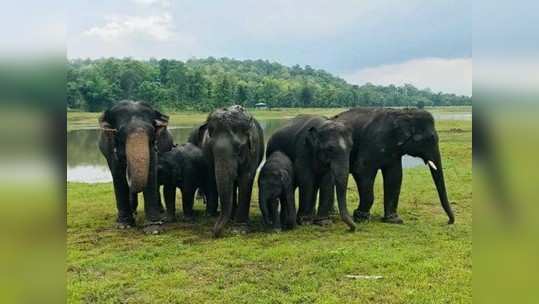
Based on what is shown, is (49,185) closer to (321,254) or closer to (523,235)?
(523,235)

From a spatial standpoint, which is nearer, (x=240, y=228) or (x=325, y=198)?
(x=240, y=228)

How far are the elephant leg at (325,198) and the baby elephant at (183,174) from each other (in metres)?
1.90

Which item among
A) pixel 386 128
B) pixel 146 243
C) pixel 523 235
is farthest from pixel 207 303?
pixel 386 128

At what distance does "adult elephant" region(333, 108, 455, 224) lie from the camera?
332 inches

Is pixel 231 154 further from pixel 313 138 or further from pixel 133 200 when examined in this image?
pixel 133 200

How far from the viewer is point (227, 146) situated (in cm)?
717

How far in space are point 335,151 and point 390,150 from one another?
4.39 ft

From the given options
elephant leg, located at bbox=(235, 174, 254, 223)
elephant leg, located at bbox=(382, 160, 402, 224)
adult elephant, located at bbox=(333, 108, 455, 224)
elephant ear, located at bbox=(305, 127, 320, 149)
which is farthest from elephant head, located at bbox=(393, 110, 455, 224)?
elephant leg, located at bbox=(235, 174, 254, 223)

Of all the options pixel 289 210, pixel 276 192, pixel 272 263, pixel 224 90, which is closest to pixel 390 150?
pixel 289 210

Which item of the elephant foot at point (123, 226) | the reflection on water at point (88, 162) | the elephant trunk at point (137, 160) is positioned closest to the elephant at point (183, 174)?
the elephant foot at point (123, 226)

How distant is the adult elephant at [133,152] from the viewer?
6887 millimetres

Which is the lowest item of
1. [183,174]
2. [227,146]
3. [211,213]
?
[211,213]

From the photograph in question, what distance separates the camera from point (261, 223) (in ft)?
27.0

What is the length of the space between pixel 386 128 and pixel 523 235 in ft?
24.5
